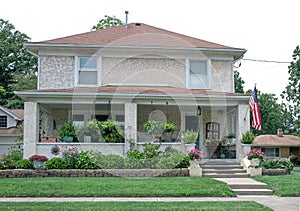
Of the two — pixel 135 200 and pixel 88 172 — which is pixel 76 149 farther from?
pixel 135 200

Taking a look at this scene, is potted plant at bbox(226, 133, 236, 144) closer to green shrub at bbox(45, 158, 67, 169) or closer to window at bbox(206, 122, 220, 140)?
window at bbox(206, 122, 220, 140)

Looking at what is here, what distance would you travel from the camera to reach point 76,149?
1562 centimetres

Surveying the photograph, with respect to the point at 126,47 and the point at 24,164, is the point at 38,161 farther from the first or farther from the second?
the point at 126,47

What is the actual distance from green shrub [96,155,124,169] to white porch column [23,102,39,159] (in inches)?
123

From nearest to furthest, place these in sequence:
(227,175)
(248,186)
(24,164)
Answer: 1. (248,186)
2. (227,175)
3. (24,164)

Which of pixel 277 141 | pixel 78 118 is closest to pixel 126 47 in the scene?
pixel 78 118

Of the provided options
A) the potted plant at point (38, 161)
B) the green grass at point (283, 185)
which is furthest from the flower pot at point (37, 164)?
the green grass at point (283, 185)

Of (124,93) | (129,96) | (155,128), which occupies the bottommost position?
(155,128)

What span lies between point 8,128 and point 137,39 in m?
11.2

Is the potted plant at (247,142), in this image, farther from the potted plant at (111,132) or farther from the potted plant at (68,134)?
the potted plant at (68,134)

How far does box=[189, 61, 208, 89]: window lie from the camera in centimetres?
1930

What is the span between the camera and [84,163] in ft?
48.1

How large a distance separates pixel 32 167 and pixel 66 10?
6.01 metres

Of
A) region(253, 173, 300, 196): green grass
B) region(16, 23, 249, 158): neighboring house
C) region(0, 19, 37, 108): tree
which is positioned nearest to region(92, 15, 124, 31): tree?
region(0, 19, 37, 108): tree
